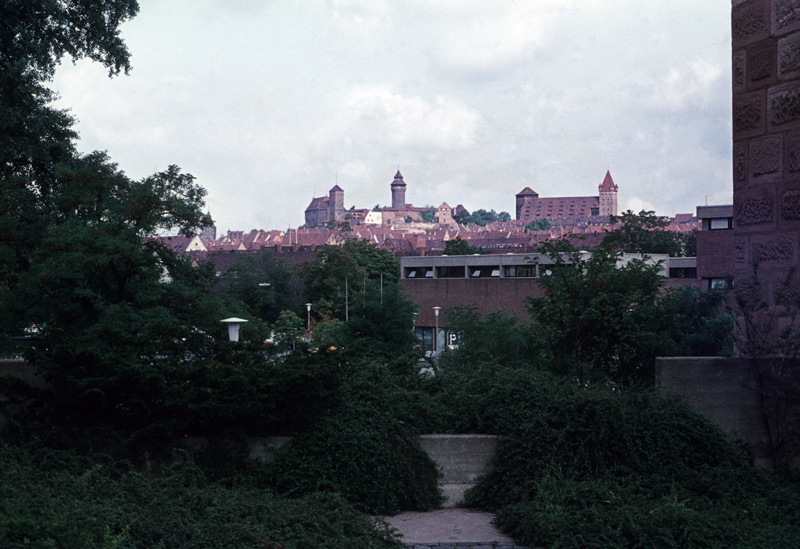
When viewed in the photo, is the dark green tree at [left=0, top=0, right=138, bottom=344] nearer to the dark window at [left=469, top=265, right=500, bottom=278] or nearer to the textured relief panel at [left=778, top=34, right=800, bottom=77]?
the textured relief panel at [left=778, top=34, right=800, bottom=77]

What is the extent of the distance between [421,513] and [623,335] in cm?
566

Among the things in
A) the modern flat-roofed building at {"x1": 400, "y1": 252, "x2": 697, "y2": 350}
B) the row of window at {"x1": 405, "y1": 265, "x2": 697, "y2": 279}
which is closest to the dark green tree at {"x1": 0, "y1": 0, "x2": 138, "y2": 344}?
the modern flat-roofed building at {"x1": 400, "y1": 252, "x2": 697, "y2": 350}

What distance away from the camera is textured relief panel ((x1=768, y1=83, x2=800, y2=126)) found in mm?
8188

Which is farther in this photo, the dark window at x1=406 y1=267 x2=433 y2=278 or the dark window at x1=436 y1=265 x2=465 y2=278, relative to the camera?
the dark window at x1=406 y1=267 x2=433 y2=278

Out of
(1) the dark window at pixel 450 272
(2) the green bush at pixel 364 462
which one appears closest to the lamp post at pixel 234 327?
(2) the green bush at pixel 364 462

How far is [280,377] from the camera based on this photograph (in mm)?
8172

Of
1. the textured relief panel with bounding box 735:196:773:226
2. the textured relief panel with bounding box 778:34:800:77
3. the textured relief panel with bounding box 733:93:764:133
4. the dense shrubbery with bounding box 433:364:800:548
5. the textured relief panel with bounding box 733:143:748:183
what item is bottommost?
the dense shrubbery with bounding box 433:364:800:548

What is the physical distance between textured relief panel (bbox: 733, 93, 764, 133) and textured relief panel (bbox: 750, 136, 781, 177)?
198 mm

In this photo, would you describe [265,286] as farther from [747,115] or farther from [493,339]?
[747,115]

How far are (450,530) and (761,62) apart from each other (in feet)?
20.2

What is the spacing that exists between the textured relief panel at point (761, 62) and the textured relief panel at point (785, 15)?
0.66 ft

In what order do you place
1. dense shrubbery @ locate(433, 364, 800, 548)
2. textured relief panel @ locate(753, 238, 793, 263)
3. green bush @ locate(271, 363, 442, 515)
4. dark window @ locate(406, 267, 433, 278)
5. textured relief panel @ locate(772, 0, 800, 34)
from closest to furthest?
dense shrubbery @ locate(433, 364, 800, 548)
green bush @ locate(271, 363, 442, 515)
textured relief panel @ locate(772, 0, 800, 34)
textured relief panel @ locate(753, 238, 793, 263)
dark window @ locate(406, 267, 433, 278)

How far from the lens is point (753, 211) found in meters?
8.62

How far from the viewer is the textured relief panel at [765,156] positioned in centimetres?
838
